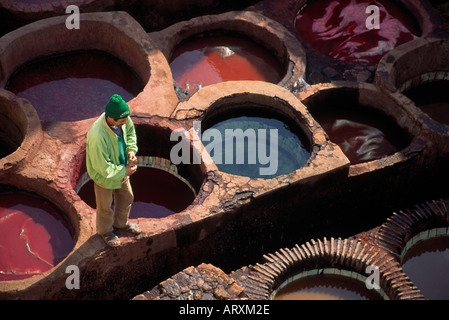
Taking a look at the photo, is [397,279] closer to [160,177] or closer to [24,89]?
[160,177]

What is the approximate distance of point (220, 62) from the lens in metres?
13.0

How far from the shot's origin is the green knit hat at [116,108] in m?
8.13

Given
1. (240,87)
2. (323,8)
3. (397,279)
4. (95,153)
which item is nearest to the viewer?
(95,153)

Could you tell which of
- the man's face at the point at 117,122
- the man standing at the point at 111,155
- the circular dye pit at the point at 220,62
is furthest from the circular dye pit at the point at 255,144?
the man's face at the point at 117,122

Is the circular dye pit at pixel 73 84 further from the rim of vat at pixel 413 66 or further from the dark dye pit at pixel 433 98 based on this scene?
the dark dye pit at pixel 433 98

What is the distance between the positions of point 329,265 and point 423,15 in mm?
5294

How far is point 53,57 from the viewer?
12.6m

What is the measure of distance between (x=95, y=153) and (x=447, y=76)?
275 inches

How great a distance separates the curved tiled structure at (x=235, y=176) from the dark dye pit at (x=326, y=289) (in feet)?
0.40

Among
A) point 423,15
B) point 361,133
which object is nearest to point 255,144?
point 361,133

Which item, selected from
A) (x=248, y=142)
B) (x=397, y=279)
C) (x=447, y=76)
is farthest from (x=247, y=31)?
(x=397, y=279)

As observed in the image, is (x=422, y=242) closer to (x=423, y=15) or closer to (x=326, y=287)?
(x=326, y=287)

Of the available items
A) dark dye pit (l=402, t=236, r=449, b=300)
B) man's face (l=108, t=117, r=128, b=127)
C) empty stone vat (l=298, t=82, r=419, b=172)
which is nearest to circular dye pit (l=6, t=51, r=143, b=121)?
empty stone vat (l=298, t=82, r=419, b=172)

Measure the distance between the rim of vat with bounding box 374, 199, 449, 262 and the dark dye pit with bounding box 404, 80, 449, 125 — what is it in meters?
1.92
